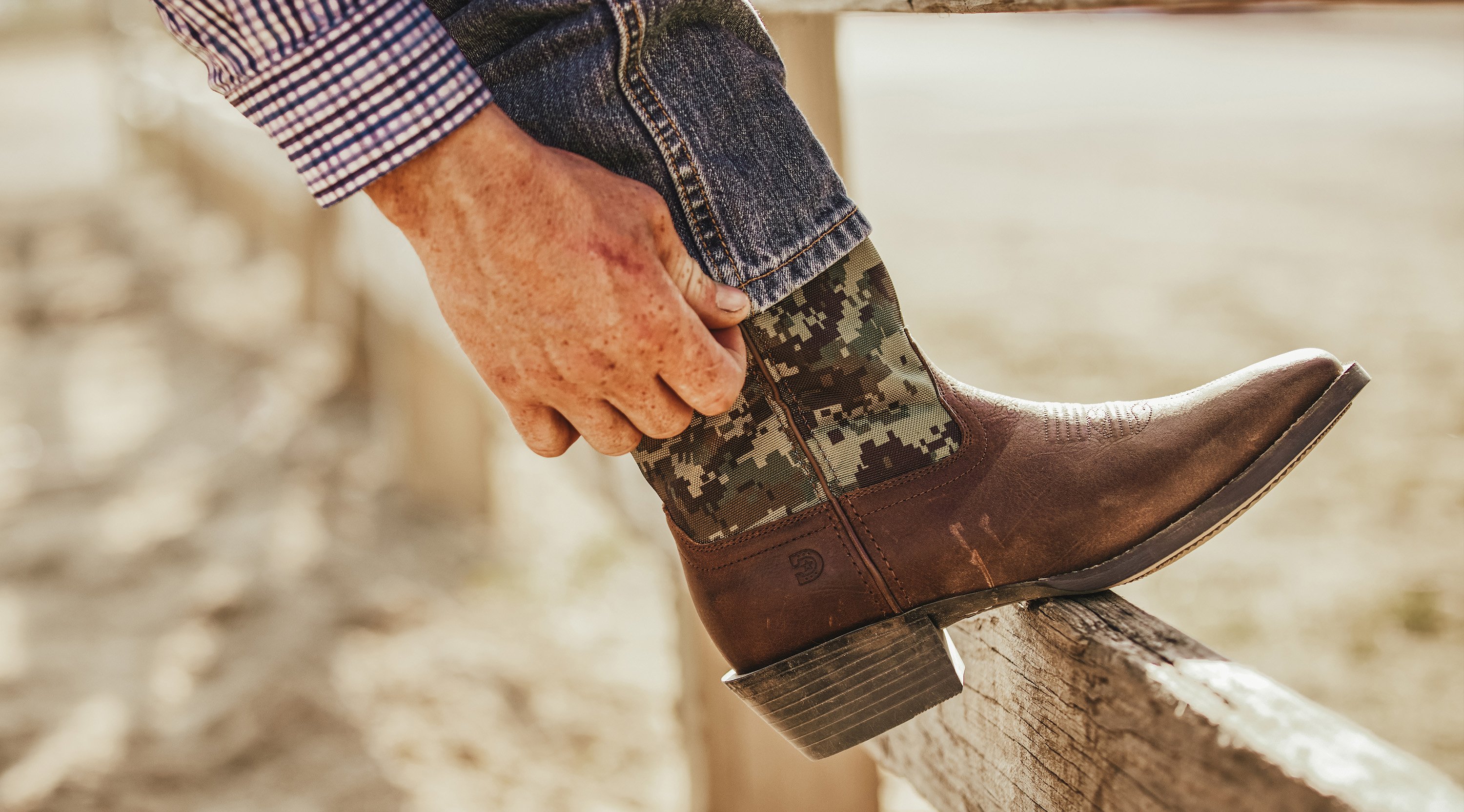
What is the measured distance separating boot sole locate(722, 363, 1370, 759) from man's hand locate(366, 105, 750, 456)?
0.84ft

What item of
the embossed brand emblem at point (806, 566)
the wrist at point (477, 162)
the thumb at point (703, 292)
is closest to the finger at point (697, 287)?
the thumb at point (703, 292)

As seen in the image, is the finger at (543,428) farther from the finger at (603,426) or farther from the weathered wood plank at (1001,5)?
the weathered wood plank at (1001,5)

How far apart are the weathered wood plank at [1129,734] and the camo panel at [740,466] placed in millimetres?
203

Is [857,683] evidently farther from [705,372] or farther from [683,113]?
[683,113]

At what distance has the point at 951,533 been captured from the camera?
2.81 ft

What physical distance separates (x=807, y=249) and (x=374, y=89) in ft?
1.07

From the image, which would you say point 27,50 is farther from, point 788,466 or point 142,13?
point 788,466

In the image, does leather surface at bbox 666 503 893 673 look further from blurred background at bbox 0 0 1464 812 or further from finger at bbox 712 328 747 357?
blurred background at bbox 0 0 1464 812

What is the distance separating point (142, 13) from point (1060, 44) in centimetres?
915

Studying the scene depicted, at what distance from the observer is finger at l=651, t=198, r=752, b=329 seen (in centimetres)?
74

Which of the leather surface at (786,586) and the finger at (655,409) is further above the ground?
the finger at (655,409)

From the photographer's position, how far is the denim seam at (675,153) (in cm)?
75

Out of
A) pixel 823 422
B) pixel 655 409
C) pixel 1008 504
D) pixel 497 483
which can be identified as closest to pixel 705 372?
pixel 655 409

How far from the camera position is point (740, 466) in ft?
2.84
